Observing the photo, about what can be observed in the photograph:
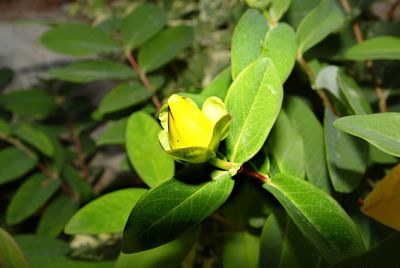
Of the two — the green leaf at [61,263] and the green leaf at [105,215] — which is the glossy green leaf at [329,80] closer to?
the green leaf at [105,215]

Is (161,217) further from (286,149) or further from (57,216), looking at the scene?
(57,216)

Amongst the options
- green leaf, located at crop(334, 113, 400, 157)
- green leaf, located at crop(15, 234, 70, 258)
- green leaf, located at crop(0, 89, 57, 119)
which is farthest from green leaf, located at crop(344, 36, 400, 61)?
green leaf, located at crop(0, 89, 57, 119)

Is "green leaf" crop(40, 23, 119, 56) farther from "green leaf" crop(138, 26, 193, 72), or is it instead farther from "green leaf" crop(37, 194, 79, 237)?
"green leaf" crop(37, 194, 79, 237)

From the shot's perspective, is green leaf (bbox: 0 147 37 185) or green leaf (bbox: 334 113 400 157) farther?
green leaf (bbox: 0 147 37 185)

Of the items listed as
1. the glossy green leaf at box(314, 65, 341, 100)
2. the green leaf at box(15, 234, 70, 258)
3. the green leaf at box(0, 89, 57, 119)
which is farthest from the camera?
the green leaf at box(0, 89, 57, 119)

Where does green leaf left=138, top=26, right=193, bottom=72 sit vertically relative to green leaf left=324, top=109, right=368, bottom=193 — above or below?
above

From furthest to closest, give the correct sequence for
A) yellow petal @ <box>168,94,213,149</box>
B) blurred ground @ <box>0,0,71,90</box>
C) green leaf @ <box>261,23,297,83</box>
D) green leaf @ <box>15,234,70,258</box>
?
1. blurred ground @ <box>0,0,71,90</box>
2. green leaf @ <box>15,234,70,258</box>
3. green leaf @ <box>261,23,297,83</box>
4. yellow petal @ <box>168,94,213,149</box>

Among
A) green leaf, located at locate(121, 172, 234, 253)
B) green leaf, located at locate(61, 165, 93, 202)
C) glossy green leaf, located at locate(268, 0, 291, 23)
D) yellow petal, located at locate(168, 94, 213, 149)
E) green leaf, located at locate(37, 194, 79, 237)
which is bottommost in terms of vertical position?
green leaf, located at locate(37, 194, 79, 237)
